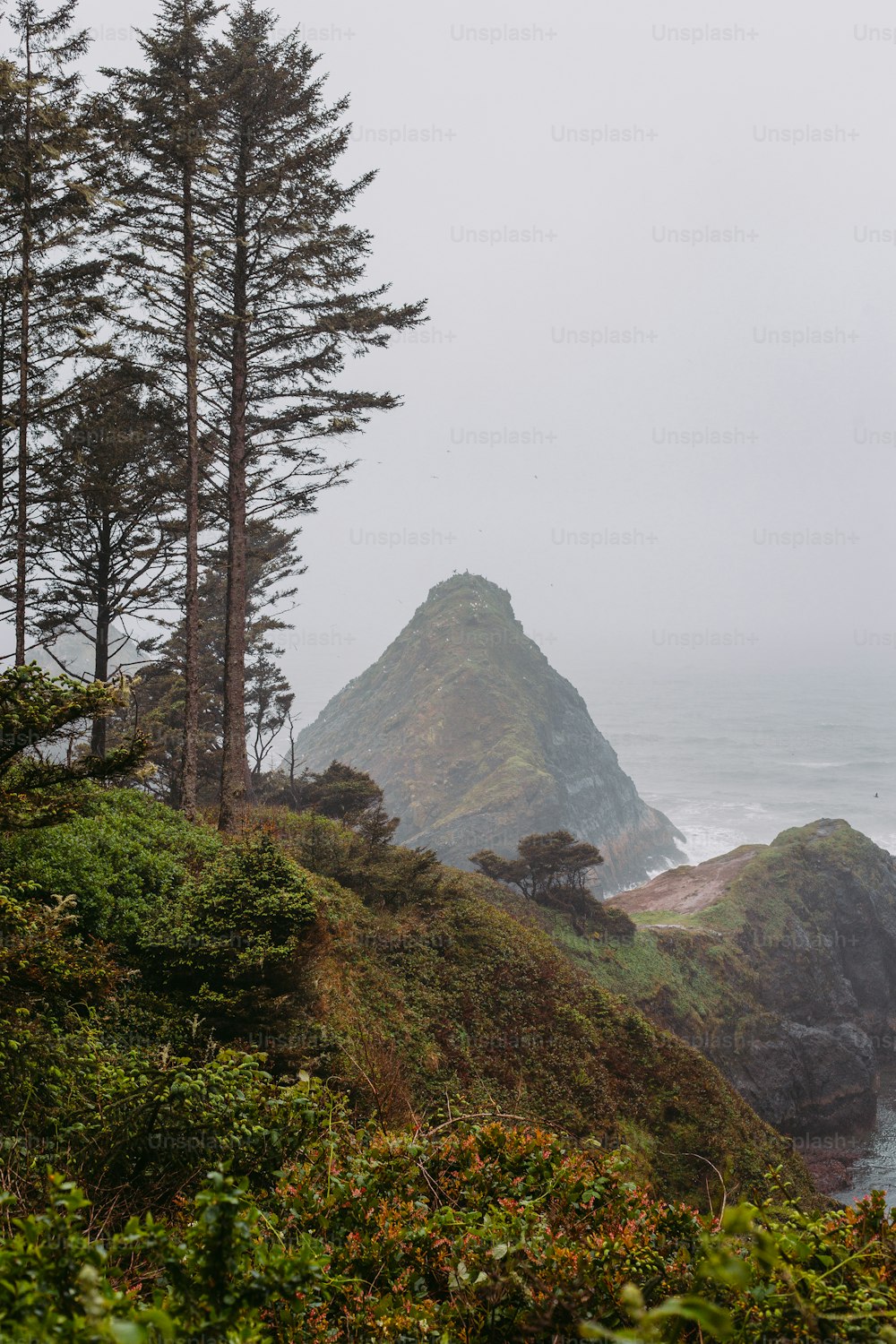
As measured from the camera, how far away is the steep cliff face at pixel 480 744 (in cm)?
6316

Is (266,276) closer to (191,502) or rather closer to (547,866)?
(191,502)

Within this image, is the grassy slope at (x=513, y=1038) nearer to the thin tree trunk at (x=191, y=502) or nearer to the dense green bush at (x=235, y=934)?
the dense green bush at (x=235, y=934)

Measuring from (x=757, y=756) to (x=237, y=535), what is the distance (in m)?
115

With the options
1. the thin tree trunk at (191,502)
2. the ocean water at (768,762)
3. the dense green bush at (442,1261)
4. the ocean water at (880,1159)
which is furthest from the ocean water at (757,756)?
the dense green bush at (442,1261)

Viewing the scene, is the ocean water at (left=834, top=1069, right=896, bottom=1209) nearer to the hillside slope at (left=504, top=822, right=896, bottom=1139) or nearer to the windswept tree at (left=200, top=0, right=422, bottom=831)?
the hillside slope at (left=504, top=822, right=896, bottom=1139)

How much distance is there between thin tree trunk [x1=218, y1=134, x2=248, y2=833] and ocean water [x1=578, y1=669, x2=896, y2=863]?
6680cm

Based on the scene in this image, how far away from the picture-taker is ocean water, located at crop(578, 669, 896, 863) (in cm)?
8141

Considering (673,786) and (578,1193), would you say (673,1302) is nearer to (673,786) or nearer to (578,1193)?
(578,1193)

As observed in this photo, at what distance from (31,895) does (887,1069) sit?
33601 millimetres

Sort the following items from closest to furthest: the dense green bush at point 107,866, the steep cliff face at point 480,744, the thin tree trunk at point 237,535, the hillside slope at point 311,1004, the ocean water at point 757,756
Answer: the hillside slope at point 311,1004, the dense green bush at point 107,866, the thin tree trunk at point 237,535, the steep cliff face at point 480,744, the ocean water at point 757,756

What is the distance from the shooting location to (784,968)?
2986 centimetres

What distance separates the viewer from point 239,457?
564 inches

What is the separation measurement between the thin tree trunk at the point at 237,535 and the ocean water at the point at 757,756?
2630 inches

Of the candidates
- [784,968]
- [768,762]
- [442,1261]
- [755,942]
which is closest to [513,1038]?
[442,1261]
